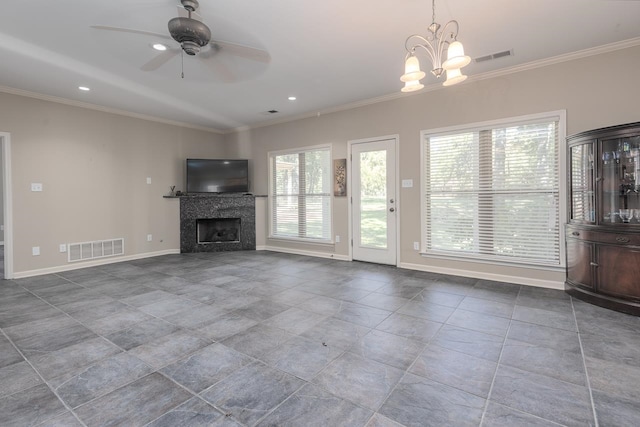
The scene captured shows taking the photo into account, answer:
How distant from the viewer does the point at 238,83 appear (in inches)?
175

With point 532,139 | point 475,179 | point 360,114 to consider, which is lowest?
point 475,179

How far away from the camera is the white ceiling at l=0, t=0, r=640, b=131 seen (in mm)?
Result: 2711

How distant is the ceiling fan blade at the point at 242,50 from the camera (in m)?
3.26

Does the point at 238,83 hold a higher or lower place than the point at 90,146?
higher

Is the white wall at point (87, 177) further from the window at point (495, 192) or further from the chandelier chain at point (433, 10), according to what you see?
the chandelier chain at point (433, 10)

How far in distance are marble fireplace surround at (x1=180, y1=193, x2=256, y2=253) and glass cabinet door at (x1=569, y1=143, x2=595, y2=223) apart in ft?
17.7

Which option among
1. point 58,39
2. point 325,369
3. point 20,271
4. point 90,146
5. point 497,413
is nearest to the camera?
point 497,413

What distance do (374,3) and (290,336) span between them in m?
2.88

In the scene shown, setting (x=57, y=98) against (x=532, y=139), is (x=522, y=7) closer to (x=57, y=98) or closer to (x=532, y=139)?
(x=532, y=139)

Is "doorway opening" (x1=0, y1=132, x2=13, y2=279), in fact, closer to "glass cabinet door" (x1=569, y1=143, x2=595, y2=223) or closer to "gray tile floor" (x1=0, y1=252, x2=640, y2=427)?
"gray tile floor" (x1=0, y1=252, x2=640, y2=427)

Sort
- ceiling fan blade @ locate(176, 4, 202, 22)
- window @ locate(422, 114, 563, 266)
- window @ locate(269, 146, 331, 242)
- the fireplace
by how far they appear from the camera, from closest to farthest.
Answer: ceiling fan blade @ locate(176, 4, 202, 22) < window @ locate(422, 114, 563, 266) < window @ locate(269, 146, 331, 242) < the fireplace

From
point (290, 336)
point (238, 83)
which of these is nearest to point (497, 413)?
point (290, 336)

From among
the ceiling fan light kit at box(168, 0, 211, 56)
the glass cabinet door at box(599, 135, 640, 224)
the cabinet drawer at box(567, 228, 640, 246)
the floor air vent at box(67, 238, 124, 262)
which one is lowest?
the floor air vent at box(67, 238, 124, 262)

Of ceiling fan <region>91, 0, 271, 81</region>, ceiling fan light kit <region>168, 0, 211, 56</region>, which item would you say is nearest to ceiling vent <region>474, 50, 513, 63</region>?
ceiling fan <region>91, 0, 271, 81</region>
